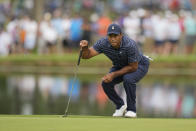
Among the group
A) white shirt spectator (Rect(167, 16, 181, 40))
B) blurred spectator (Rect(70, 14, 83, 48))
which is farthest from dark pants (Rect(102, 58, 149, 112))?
blurred spectator (Rect(70, 14, 83, 48))

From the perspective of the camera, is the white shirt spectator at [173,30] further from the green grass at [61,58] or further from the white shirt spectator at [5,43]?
the white shirt spectator at [5,43]

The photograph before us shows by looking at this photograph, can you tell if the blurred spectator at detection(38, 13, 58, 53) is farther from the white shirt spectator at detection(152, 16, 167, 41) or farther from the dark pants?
the dark pants

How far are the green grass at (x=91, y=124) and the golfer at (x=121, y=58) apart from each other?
1278 mm

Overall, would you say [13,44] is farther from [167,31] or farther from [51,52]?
[167,31]

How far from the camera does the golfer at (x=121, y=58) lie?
1209cm

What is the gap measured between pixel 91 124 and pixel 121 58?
215cm

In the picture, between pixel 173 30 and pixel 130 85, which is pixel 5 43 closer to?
pixel 173 30

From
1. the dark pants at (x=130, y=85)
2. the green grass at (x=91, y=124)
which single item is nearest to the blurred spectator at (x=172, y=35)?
the dark pants at (x=130, y=85)

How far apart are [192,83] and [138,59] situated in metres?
11.5

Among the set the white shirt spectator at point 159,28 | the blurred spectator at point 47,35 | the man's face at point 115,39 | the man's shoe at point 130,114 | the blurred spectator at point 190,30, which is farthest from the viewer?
the blurred spectator at point 47,35

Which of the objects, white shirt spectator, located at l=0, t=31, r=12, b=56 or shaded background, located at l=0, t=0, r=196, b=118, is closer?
shaded background, located at l=0, t=0, r=196, b=118

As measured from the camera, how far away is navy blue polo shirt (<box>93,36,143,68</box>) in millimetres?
12141

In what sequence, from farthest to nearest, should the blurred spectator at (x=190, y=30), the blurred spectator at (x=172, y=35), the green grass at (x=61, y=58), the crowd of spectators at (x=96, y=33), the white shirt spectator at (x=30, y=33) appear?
the white shirt spectator at (x=30, y=33) < the crowd of spectators at (x=96, y=33) < the blurred spectator at (x=172, y=35) < the blurred spectator at (x=190, y=30) < the green grass at (x=61, y=58)

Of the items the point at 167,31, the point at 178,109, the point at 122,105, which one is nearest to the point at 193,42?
the point at 167,31
